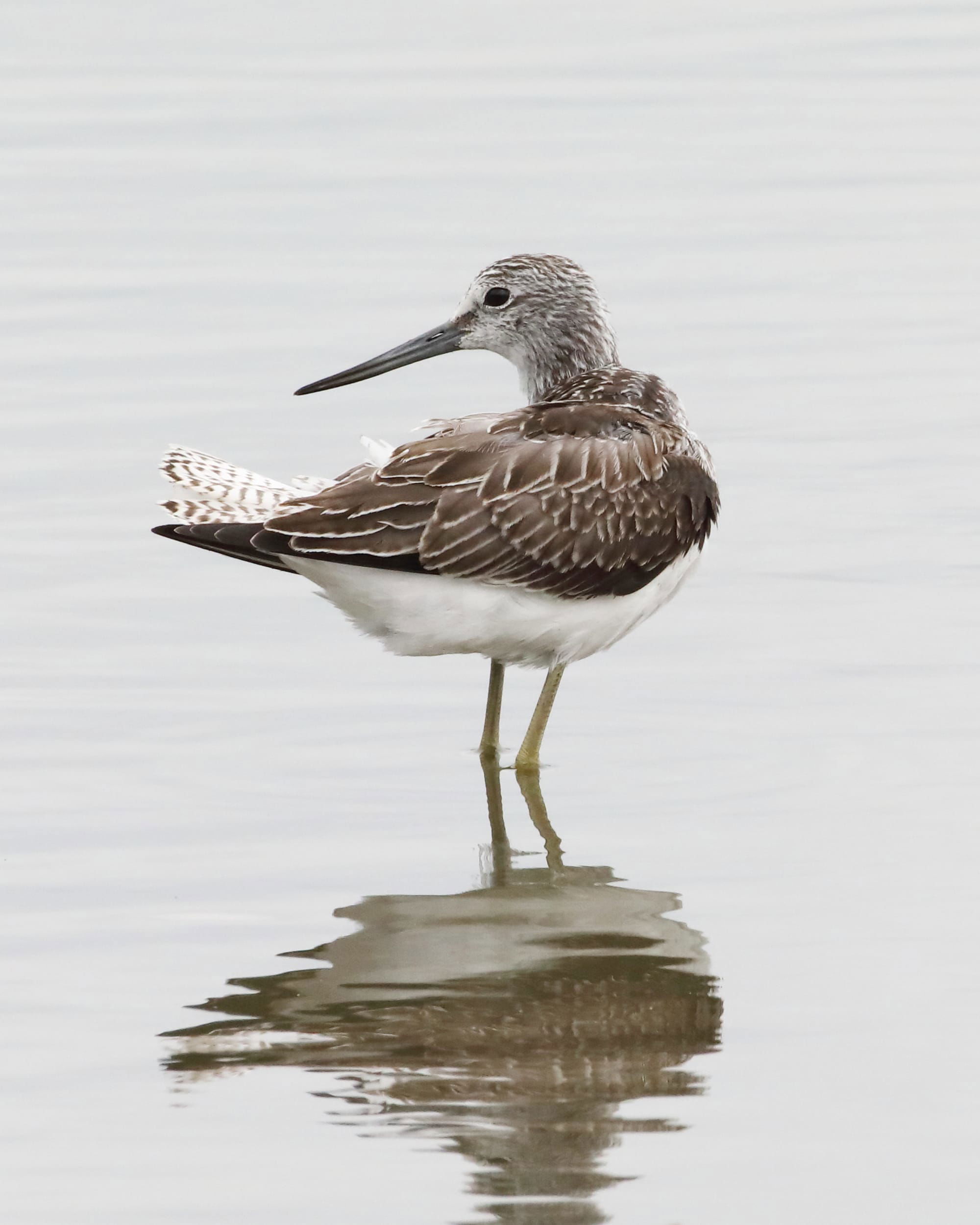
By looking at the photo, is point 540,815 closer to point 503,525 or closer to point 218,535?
point 503,525

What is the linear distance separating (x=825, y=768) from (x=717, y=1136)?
2.91 meters

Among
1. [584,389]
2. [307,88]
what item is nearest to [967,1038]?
[584,389]

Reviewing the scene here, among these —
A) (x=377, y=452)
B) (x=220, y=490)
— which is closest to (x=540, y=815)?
(x=377, y=452)

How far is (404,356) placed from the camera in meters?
10.2

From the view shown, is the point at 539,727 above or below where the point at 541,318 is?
below

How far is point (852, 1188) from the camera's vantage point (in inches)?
226

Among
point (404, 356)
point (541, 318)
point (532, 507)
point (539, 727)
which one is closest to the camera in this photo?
point (532, 507)

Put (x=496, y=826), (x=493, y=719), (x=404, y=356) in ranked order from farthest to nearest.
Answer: (x=404, y=356)
(x=493, y=719)
(x=496, y=826)

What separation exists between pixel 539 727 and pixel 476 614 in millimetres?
555

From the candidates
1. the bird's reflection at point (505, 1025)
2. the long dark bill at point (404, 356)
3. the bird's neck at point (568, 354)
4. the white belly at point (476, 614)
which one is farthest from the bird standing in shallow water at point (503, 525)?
the bird's reflection at point (505, 1025)

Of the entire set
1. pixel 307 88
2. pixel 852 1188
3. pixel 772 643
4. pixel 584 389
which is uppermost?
pixel 307 88

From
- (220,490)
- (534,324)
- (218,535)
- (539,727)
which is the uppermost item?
(534,324)

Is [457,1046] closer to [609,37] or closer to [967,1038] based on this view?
[967,1038]

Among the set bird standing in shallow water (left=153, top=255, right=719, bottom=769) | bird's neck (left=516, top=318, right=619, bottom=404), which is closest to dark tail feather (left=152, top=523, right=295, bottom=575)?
bird standing in shallow water (left=153, top=255, right=719, bottom=769)
